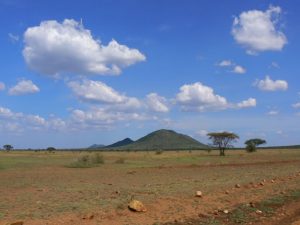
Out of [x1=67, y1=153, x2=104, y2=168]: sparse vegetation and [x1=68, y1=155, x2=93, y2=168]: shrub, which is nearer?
[x1=68, y1=155, x2=93, y2=168]: shrub

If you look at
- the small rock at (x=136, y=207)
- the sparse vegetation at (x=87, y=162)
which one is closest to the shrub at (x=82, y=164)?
the sparse vegetation at (x=87, y=162)

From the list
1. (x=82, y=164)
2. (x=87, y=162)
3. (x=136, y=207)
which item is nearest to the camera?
(x=136, y=207)

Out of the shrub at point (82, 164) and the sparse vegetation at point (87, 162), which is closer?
the shrub at point (82, 164)

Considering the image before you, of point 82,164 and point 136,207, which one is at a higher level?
point 82,164

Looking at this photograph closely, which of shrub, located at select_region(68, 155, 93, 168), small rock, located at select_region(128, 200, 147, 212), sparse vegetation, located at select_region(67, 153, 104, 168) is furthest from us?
sparse vegetation, located at select_region(67, 153, 104, 168)

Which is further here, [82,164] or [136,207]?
[82,164]

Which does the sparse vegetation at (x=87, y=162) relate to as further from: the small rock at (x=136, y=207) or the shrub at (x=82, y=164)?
the small rock at (x=136, y=207)

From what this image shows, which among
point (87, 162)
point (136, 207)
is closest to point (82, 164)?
point (87, 162)

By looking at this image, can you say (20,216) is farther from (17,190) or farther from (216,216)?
(17,190)

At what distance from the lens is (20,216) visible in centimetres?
1477

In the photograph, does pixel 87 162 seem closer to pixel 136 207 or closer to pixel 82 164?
pixel 82 164

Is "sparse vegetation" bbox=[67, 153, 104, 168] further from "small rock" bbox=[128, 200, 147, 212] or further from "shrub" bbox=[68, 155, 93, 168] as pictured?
"small rock" bbox=[128, 200, 147, 212]

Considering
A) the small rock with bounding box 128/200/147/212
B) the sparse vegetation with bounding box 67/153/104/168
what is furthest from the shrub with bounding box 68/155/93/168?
the small rock with bounding box 128/200/147/212

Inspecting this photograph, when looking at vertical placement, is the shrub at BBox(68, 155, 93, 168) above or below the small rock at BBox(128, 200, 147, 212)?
above
